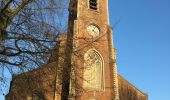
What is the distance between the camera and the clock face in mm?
25741

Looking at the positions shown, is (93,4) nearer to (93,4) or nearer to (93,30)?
(93,4)

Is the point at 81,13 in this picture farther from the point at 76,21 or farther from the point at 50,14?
the point at 50,14

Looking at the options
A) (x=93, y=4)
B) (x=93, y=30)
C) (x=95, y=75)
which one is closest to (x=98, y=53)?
(x=95, y=75)

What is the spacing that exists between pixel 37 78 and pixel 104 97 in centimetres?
1573

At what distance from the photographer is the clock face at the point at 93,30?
2574 centimetres

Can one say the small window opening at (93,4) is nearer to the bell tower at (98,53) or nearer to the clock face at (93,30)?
the bell tower at (98,53)

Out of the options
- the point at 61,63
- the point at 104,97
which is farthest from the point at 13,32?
the point at 104,97

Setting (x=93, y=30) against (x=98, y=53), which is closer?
(x=98, y=53)

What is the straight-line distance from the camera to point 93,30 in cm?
2589

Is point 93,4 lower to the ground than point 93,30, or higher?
higher

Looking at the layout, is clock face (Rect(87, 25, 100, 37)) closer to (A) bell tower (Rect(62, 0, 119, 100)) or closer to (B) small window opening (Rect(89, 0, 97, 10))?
(A) bell tower (Rect(62, 0, 119, 100))

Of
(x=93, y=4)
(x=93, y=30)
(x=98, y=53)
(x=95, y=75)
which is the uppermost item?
(x=93, y=4)

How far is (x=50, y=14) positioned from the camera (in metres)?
7.62

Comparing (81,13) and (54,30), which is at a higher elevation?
(81,13)
